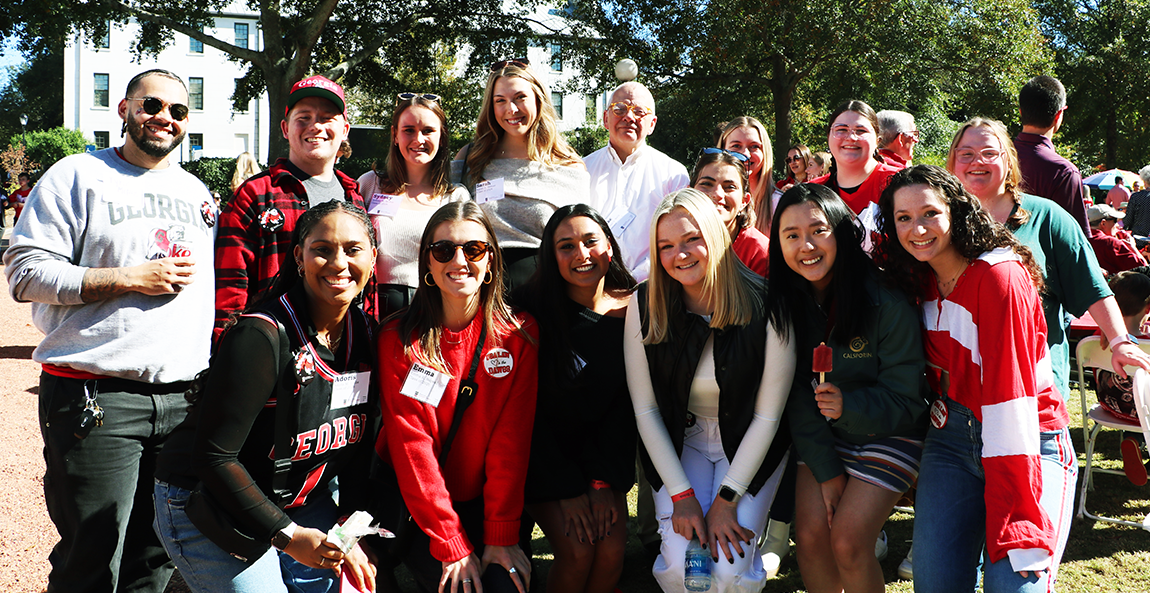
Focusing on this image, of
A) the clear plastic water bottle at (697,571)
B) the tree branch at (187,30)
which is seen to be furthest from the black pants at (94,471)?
the tree branch at (187,30)

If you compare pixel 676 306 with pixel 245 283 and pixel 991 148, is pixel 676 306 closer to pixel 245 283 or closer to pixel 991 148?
pixel 991 148

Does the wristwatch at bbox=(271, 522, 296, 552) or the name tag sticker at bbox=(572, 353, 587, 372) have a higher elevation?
the name tag sticker at bbox=(572, 353, 587, 372)

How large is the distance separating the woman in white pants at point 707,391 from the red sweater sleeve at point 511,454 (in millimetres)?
470

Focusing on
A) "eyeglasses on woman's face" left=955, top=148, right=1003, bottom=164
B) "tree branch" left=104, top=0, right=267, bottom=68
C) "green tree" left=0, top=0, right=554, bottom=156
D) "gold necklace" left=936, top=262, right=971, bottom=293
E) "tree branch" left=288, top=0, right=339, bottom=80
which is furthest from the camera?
"tree branch" left=288, top=0, right=339, bottom=80

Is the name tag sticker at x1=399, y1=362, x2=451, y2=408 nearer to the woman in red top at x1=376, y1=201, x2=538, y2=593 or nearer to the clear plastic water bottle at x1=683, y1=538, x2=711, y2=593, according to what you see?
the woman in red top at x1=376, y1=201, x2=538, y2=593

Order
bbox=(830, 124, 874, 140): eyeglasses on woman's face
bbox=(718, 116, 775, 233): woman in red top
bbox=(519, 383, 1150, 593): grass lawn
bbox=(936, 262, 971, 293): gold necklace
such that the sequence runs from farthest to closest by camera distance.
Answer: bbox=(718, 116, 775, 233): woman in red top → bbox=(830, 124, 874, 140): eyeglasses on woman's face → bbox=(519, 383, 1150, 593): grass lawn → bbox=(936, 262, 971, 293): gold necklace

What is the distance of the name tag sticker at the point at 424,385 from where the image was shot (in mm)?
2959

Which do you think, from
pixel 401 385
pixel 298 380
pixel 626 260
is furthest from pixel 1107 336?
pixel 298 380

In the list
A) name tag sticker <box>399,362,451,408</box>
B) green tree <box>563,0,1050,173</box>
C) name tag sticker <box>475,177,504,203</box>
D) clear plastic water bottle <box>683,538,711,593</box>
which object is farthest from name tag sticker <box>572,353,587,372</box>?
green tree <box>563,0,1050,173</box>

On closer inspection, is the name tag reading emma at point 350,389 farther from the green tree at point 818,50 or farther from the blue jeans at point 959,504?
the green tree at point 818,50

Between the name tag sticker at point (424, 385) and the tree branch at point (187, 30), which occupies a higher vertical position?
the tree branch at point (187, 30)

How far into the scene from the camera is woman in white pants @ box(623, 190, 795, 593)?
10.5ft

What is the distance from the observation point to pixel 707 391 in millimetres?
3307

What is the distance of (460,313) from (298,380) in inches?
29.6
